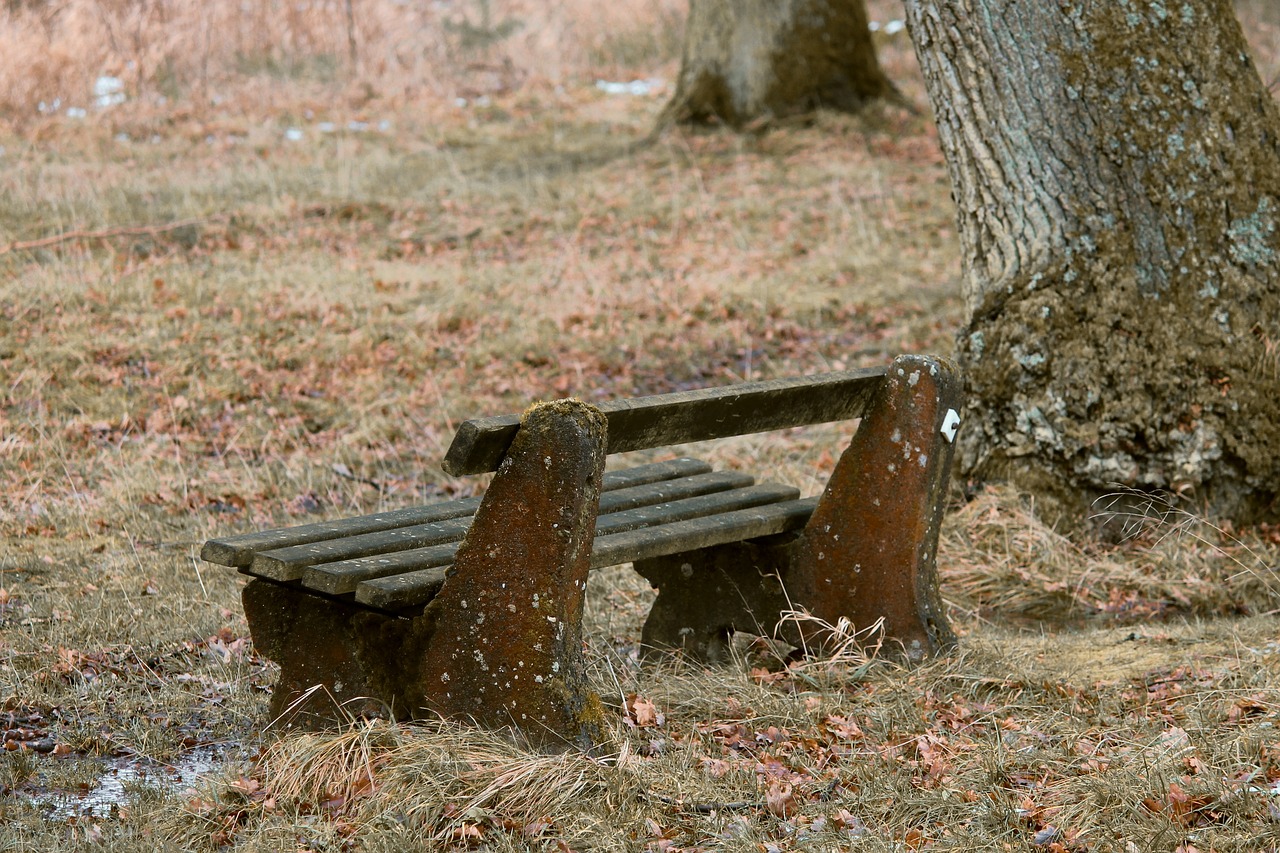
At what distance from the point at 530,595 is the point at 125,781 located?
1228 millimetres

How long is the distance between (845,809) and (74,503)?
4.15 meters

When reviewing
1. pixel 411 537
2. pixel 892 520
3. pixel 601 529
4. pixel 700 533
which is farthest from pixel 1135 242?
pixel 411 537

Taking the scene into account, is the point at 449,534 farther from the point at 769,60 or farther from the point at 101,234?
the point at 769,60

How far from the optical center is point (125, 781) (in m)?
3.60

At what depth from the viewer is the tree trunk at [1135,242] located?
540 cm

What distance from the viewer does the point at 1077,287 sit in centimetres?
554

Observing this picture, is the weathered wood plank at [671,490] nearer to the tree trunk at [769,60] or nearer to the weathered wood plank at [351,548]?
the weathered wood plank at [351,548]

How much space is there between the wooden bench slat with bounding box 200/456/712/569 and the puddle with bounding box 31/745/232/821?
584 mm

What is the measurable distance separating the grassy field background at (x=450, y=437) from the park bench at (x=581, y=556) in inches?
6.5

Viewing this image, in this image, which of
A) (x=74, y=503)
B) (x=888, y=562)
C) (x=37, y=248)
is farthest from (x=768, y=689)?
(x=37, y=248)

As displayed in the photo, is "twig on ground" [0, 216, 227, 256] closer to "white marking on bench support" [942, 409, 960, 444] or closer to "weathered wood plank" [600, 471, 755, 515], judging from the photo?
"weathered wood plank" [600, 471, 755, 515]

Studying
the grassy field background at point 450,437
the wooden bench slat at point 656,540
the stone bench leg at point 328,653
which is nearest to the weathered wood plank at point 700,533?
the wooden bench slat at point 656,540

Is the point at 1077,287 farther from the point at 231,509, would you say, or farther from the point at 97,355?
the point at 97,355

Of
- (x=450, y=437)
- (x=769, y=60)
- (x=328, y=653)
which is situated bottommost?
(x=450, y=437)
